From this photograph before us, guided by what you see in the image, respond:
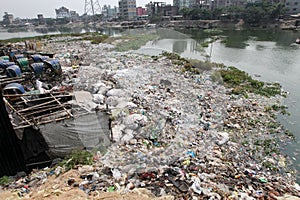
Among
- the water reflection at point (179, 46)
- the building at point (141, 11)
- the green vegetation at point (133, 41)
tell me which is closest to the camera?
the water reflection at point (179, 46)

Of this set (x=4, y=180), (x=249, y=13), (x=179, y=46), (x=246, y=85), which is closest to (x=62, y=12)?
(x=249, y=13)

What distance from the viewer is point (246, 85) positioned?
25.7 feet

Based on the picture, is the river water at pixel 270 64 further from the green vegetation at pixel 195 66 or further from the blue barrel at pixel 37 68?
the blue barrel at pixel 37 68

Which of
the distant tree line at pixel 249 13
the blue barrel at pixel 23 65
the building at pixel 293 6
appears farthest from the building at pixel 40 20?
the blue barrel at pixel 23 65

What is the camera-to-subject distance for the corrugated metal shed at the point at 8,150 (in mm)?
2830

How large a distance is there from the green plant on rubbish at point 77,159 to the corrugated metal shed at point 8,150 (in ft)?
2.16

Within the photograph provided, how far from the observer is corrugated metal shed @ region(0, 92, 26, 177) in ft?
9.29

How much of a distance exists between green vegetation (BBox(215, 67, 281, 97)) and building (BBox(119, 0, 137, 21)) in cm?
6474

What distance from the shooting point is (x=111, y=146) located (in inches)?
148

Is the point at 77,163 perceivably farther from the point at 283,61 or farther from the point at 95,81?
the point at 283,61

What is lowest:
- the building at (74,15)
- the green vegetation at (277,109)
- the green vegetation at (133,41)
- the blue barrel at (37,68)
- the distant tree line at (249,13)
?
the green vegetation at (277,109)

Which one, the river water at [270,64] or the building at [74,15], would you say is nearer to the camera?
the river water at [270,64]

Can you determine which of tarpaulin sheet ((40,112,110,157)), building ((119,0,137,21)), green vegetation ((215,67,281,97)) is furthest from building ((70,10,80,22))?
tarpaulin sheet ((40,112,110,157))

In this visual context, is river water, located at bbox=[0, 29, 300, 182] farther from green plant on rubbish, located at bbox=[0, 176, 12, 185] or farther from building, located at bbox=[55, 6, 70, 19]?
building, located at bbox=[55, 6, 70, 19]
